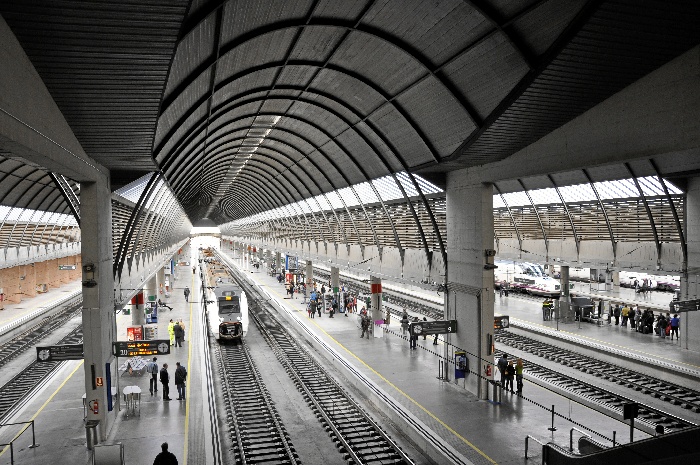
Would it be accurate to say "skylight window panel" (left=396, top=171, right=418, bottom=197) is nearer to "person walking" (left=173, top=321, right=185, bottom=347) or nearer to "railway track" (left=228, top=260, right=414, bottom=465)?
"railway track" (left=228, top=260, right=414, bottom=465)

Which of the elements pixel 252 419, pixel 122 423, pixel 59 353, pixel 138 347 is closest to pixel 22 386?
pixel 122 423

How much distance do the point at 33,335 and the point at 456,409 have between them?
26.4m

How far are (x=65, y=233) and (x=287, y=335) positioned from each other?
27.2 metres

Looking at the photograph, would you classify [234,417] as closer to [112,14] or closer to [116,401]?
[116,401]

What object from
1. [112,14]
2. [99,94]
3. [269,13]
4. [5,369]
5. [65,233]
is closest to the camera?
[112,14]

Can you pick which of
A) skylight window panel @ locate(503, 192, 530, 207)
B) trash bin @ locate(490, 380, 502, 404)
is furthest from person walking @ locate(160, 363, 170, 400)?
skylight window panel @ locate(503, 192, 530, 207)

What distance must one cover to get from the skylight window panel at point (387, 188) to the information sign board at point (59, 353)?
12749 mm

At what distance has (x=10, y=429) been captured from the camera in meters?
15.0

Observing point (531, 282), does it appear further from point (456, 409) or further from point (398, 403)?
point (398, 403)

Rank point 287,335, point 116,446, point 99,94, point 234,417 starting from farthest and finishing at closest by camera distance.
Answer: point 287,335, point 234,417, point 116,446, point 99,94

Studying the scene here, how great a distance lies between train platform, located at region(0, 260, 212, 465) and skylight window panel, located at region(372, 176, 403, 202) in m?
10.4

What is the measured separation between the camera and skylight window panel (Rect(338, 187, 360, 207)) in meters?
28.6

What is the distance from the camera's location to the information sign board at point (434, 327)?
17953mm

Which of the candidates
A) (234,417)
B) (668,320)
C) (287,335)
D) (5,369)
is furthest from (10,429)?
(668,320)
